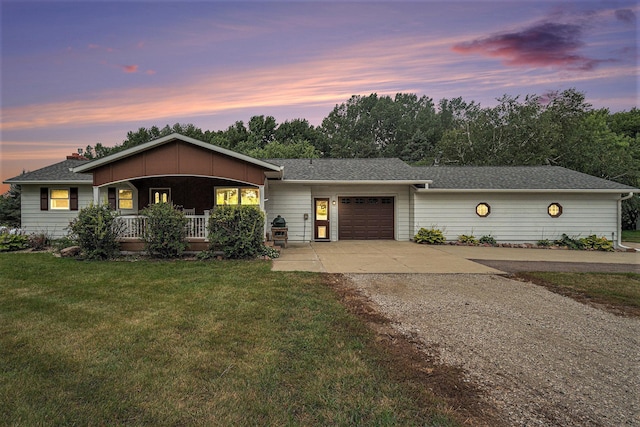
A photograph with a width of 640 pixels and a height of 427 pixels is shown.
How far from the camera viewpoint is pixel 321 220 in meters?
13.5

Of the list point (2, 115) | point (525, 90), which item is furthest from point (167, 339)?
point (525, 90)

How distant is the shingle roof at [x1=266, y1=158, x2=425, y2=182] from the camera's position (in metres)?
12.9

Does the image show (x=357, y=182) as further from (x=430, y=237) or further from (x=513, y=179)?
(x=513, y=179)

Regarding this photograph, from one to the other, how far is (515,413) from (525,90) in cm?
2798

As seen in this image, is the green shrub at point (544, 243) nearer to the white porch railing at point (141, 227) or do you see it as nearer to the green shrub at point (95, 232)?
the white porch railing at point (141, 227)

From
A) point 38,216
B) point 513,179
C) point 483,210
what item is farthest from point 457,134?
point 38,216

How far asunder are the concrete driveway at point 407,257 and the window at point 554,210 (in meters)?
1.84

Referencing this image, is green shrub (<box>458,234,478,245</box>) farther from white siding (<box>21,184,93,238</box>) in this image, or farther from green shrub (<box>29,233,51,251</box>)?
white siding (<box>21,184,93,238</box>)

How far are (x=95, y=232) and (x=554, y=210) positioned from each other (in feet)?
55.2

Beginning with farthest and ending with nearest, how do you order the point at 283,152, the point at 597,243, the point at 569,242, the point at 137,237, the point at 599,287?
the point at 283,152
the point at 569,242
the point at 597,243
the point at 137,237
the point at 599,287

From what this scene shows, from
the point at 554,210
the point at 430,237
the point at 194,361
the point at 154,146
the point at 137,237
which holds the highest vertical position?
the point at 154,146

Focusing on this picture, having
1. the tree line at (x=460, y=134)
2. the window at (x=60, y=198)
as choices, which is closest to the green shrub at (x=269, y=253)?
the window at (x=60, y=198)

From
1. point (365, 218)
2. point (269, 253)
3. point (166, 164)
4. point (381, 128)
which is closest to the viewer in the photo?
point (269, 253)

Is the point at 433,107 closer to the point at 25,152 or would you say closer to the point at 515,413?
the point at 25,152
